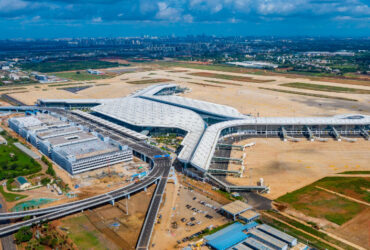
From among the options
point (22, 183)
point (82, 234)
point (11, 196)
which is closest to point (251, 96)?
point (22, 183)

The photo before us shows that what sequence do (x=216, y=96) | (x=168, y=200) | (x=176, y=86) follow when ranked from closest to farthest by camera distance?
(x=168, y=200) → (x=216, y=96) → (x=176, y=86)

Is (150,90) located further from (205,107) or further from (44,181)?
(44,181)

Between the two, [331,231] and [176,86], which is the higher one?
[176,86]

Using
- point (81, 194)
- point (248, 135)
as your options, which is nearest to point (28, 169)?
point (81, 194)

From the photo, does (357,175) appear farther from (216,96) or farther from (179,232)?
(216,96)

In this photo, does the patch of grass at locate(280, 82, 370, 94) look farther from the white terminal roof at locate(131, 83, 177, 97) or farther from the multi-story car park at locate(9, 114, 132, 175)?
the multi-story car park at locate(9, 114, 132, 175)

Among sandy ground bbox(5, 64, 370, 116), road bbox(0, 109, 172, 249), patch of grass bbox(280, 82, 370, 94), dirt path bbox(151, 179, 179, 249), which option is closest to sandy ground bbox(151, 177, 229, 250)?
dirt path bbox(151, 179, 179, 249)
